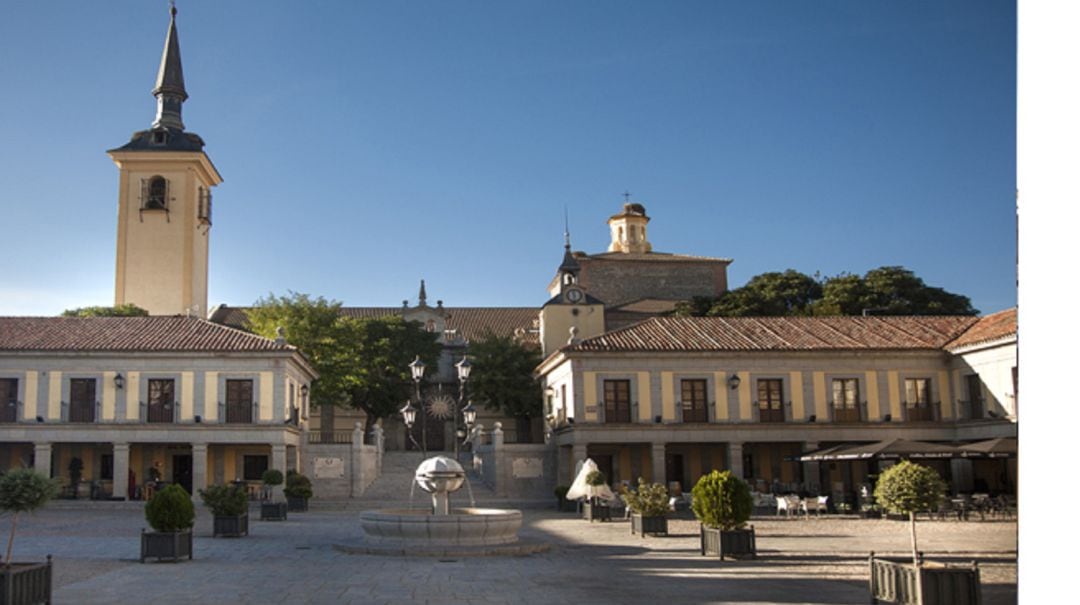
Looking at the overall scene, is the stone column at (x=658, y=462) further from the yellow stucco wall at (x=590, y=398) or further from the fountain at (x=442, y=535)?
the fountain at (x=442, y=535)

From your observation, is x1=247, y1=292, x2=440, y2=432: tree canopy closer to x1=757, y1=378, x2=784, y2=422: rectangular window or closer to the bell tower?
the bell tower

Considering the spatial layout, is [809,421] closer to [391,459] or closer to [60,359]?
[391,459]

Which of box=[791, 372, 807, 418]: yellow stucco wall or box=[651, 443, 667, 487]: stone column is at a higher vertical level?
box=[791, 372, 807, 418]: yellow stucco wall

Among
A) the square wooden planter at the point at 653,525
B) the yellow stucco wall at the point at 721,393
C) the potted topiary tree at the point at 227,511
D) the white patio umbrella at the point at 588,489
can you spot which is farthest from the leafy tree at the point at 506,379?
the potted topiary tree at the point at 227,511

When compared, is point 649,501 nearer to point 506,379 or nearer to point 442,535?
point 442,535

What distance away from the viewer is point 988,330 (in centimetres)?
3591

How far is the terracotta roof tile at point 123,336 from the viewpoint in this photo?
3538 centimetres

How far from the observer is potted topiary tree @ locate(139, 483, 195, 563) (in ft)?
52.1

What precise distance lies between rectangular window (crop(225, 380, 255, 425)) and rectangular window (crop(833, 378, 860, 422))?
21.7 meters

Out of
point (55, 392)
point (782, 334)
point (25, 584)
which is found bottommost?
point (25, 584)

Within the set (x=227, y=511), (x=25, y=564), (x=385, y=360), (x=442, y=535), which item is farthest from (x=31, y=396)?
(x=25, y=564)

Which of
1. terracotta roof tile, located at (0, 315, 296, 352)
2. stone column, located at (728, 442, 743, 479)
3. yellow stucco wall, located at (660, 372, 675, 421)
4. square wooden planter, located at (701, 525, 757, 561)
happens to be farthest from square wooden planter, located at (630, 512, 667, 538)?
terracotta roof tile, located at (0, 315, 296, 352)

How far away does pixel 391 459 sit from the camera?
134ft

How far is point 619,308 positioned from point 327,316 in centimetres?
1995
